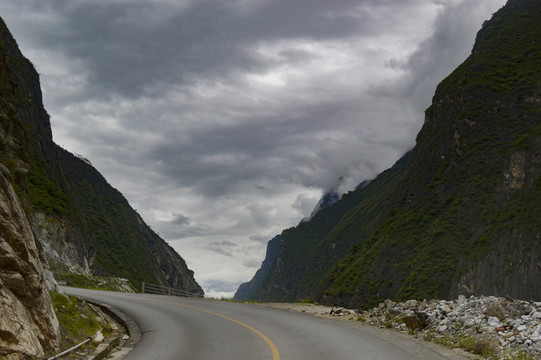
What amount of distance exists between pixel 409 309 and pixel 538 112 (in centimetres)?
11224

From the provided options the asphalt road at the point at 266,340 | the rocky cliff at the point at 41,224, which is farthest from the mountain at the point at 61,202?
the asphalt road at the point at 266,340

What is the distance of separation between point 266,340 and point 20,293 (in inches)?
261

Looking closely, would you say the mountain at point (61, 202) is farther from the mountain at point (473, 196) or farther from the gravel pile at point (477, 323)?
the mountain at point (473, 196)

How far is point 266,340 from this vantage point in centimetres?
1338

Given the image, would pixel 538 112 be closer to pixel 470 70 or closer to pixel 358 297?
pixel 470 70

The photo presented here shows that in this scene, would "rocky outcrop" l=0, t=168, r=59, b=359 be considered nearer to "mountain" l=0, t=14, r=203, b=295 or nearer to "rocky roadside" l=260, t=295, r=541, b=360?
"mountain" l=0, t=14, r=203, b=295

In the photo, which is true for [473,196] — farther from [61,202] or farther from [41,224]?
[41,224]

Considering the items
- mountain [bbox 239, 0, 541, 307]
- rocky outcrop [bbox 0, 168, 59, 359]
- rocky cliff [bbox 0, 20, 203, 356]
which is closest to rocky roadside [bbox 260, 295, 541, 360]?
rocky outcrop [bbox 0, 168, 59, 359]

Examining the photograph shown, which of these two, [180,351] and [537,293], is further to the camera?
[537,293]

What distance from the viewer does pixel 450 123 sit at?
5103 inches

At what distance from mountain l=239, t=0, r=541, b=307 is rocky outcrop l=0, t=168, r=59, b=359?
65016mm

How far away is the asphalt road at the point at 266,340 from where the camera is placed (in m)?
11.2

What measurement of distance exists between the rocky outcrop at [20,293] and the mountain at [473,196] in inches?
2560

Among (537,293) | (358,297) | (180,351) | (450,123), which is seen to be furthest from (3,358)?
(450,123)
